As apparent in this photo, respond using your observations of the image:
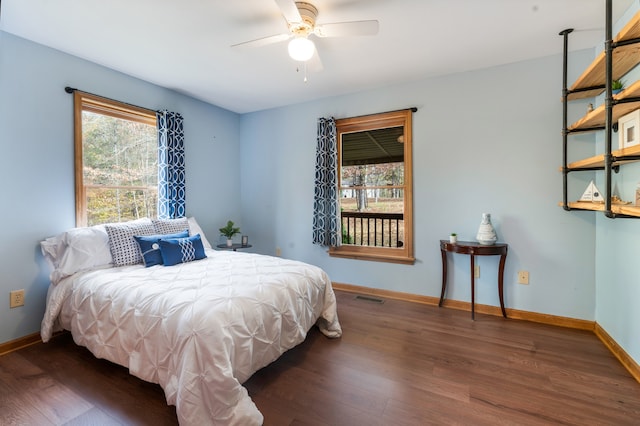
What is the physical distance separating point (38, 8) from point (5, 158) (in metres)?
1.15

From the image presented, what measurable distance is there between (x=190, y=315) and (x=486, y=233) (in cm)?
271

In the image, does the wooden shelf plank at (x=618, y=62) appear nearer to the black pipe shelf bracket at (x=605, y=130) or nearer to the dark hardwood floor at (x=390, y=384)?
the black pipe shelf bracket at (x=605, y=130)

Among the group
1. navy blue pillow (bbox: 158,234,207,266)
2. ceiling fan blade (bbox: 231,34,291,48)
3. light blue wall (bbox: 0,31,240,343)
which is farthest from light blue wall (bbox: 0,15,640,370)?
ceiling fan blade (bbox: 231,34,291,48)

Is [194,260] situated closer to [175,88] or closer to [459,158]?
[175,88]

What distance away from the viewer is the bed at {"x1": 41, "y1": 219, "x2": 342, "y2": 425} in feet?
4.75

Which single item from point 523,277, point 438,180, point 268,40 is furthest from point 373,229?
point 268,40

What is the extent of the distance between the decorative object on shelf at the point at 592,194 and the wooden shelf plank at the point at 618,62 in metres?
0.82

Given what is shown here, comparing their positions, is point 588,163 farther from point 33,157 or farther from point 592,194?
point 33,157

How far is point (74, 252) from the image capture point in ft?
7.80

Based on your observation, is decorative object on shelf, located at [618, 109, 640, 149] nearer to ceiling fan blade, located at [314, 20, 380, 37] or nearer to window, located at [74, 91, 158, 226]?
ceiling fan blade, located at [314, 20, 380, 37]

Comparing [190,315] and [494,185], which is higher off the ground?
[494,185]

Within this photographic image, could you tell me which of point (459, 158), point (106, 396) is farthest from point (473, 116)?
point (106, 396)

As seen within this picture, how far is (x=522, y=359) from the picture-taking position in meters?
2.17

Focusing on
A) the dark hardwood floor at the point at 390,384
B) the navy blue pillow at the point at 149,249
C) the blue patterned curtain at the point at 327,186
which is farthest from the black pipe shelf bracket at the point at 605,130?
the navy blue pillow at the point at 149,249
